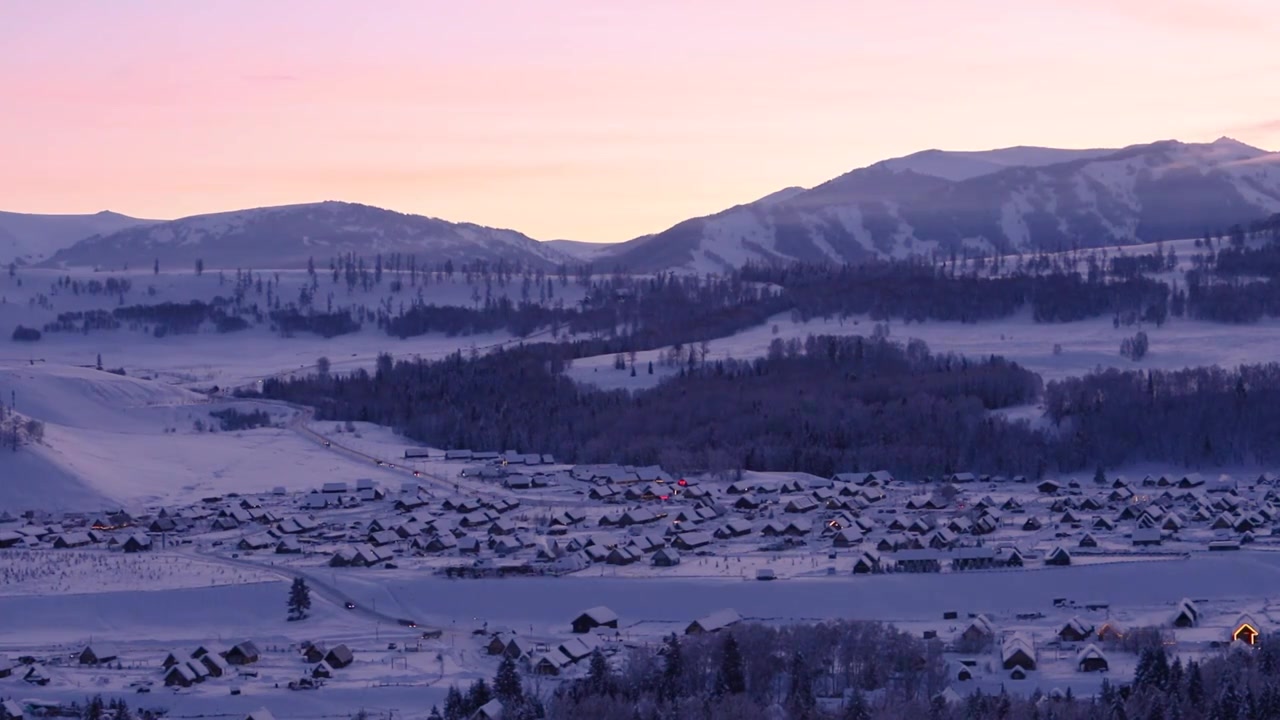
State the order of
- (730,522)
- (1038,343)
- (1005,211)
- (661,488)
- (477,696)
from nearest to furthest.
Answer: (477,696) → (730,522) → (661,488) → (1038,343) → (1005,211)

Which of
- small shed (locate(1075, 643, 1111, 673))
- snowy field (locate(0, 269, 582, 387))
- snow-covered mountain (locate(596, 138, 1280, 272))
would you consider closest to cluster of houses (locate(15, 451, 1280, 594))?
small shed (locate(1075, 643, 1111, 673))

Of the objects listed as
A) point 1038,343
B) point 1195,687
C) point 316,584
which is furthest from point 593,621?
point 1038,343

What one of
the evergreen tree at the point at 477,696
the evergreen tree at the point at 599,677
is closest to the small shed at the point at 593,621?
the evergreen tree at the point at 599,677

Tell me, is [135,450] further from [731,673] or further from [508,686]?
[731,673]

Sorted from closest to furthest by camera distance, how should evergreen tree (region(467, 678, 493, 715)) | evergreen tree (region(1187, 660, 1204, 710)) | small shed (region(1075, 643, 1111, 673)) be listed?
evergreen tree (region(1187, 660, 1204, 710)) → evergreen tree (region(467, 678, 493, 715)) → small shed (region(1075, 643, 1111, 673))

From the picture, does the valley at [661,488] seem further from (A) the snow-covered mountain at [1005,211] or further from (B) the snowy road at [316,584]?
(A) the snow-covered mountain at [1005,211]

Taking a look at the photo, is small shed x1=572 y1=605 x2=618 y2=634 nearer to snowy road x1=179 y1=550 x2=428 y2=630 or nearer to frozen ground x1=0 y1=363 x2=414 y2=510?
snowy road x1=179 y1=550 x2=428 y2=630

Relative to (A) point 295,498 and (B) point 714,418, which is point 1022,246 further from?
(A) point 295,498
